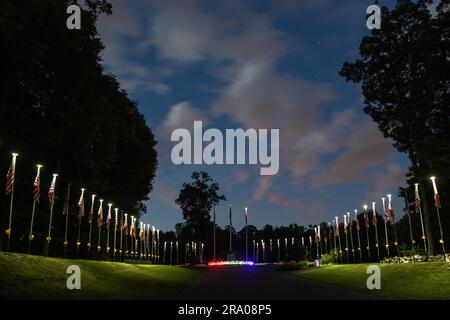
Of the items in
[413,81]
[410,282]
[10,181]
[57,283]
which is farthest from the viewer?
[413,81]

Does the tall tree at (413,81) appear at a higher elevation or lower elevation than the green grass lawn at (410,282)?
higher

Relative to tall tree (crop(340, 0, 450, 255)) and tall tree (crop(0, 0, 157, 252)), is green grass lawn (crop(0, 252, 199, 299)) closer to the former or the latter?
tall tree (crop(0, 0, 157, 252))

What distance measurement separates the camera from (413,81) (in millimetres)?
47500

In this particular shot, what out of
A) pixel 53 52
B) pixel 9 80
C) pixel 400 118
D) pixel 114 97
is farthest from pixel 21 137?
pixel 400 118

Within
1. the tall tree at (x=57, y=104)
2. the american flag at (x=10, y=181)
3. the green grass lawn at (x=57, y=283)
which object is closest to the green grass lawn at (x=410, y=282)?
the green grass lawn at (x=57, y=283)

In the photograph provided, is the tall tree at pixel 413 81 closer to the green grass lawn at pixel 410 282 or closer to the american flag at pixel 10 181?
the green grass lawn at pixel 410 282

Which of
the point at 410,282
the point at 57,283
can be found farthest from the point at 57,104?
the point at 410,282

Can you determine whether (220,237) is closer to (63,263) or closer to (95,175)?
(95,175)

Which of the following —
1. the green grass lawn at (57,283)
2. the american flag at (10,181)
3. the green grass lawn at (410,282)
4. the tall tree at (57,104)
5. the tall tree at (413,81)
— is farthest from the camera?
the tall tree at (413,81)

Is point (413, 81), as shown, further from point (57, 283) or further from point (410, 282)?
point (57, 283)

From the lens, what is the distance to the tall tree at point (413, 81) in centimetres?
4278

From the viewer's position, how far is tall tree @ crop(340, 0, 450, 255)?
140 feet

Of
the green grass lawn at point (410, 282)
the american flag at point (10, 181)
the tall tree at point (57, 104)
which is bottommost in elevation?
the green grass lawn at point (410, 282)

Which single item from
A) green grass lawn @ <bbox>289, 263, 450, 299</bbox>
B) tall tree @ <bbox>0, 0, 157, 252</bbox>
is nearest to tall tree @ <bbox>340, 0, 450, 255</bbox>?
green grass lawn @ <bbox>289, 263, 450, 299</bbox>
